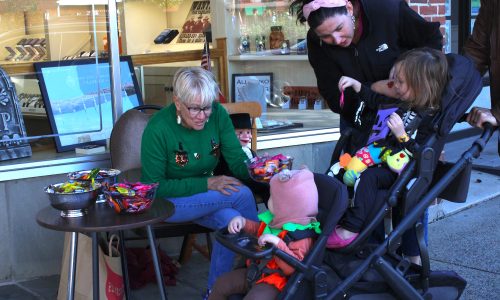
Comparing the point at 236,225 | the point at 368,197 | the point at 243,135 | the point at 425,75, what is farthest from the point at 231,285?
the point at 243,135

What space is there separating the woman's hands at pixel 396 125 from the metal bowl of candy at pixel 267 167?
0.63 metres

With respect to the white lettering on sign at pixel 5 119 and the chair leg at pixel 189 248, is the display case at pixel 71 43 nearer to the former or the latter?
the white lettering on sign at pixel 5 119

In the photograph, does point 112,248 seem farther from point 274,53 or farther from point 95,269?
point 274,53

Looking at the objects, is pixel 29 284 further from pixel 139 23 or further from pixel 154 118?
pixel 139 23

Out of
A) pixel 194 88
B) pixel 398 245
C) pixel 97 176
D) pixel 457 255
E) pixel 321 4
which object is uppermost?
pixel 321 4

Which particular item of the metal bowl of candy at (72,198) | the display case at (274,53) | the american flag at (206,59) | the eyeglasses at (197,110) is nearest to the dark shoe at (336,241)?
the eyeglasses at (197,110)

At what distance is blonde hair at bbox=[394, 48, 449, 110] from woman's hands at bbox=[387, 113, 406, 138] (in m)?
0.14

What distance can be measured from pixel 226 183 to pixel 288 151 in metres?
1.87

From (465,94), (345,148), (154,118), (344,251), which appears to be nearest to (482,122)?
(465,94)

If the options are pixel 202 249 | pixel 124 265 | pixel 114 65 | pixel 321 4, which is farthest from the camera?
pixel 114 65

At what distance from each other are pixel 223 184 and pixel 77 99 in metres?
1.80

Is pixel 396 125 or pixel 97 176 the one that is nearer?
pixel 396 125

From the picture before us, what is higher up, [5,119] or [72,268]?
[5,119]

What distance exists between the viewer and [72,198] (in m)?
3.54
